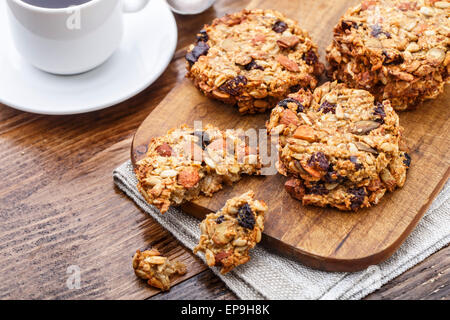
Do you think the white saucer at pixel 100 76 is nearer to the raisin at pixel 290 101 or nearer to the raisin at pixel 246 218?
the raisin at pixel 290 101

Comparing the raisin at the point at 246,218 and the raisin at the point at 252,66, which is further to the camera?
the raisin at the point at 252,66

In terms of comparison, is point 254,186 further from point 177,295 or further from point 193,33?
point 193,33

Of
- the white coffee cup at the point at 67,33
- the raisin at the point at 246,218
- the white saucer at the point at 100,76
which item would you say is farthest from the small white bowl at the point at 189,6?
the raisin at the point at 246,218

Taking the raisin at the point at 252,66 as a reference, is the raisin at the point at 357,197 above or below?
below

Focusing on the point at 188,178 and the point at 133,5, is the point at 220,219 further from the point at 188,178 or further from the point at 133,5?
the point at 133,5

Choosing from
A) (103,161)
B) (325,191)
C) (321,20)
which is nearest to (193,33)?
(321,20)

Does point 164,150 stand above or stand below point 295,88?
below

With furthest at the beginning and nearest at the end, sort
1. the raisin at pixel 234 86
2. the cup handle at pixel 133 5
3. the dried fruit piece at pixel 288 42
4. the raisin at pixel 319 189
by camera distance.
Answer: the cup handle at pixel 133 5
the dried fruit piece at pixel 288 42
the raisin at pixel 234 86
the raisin at pixel 319 189

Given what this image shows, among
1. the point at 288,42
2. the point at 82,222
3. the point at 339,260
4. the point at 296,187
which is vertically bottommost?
the point at 82,222

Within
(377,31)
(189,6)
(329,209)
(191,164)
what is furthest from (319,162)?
(189,6)
